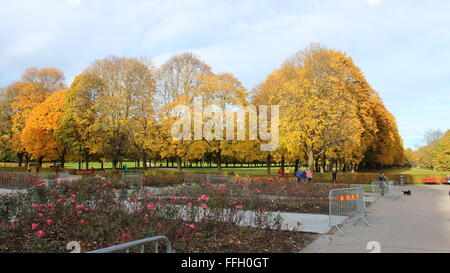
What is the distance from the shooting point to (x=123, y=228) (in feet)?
23.2

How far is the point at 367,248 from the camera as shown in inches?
280

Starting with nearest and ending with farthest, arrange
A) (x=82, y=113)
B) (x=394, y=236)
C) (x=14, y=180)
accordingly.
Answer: (x=394, y=236) → (x=14, y=180) → (x=82, y=113)

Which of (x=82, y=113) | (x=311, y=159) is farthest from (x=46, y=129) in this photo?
(x=311, y=159)

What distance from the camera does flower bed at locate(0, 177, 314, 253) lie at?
6.49m

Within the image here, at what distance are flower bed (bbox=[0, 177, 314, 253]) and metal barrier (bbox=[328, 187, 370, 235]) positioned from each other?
54.0 inches

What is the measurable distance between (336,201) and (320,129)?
2092 cm

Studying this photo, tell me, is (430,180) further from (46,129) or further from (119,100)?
(46,129)

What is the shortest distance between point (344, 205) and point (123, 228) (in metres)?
6.60

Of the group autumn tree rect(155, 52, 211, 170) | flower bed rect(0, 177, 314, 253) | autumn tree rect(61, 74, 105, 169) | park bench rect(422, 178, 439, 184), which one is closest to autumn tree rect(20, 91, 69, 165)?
autumn tree rect(61, 74, 105, 169)

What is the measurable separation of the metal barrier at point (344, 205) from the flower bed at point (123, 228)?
4.50ft

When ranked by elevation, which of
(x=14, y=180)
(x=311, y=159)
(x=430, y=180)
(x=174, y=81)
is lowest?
(x=430, y=180)

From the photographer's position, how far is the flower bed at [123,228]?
6492mm

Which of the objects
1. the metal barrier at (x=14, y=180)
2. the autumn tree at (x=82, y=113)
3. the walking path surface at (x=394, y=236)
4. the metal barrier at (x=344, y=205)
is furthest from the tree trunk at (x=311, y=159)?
the autumn tree at (x=82, y=113)
